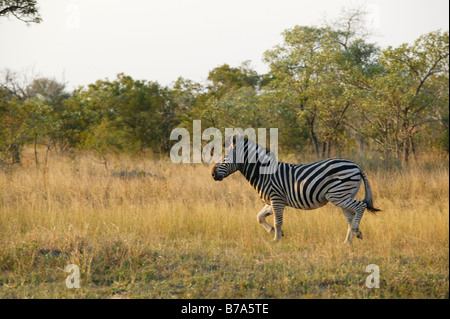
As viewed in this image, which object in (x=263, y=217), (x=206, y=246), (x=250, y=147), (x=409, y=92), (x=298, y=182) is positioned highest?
(x=409, y=92)

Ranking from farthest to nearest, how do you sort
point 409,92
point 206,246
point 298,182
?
point 409,92
point 298,182
point 206,246

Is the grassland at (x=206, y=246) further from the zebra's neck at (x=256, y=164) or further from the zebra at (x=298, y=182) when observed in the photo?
the zebra's neck at (x=256, y=164)

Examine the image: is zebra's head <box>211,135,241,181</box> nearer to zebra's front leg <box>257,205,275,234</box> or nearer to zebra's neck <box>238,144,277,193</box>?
zebra's neck <box>238,144,277,193</box>

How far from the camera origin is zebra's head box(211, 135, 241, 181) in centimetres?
667

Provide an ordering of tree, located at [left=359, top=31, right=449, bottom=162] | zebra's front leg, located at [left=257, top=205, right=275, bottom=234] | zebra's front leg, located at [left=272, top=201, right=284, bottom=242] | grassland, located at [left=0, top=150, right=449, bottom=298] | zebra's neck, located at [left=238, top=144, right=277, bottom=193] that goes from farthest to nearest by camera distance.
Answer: tree, located at [left=359, top=31, right=449, bottom=162], zebra's front leg, located at [left=257, top=205, right=275, bottom=234], zebra's neck, located at [left=238, top=144, right=277, bottom=193], zebra's front leg, located at [left=272, top=201, right=284, bottom=242], grassland, located at [left=0, top=150, right=449, bottom=298]

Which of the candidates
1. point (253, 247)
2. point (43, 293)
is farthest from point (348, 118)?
point (43, 293)

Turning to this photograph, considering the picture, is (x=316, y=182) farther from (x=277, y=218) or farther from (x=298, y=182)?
(x=277, y=218)

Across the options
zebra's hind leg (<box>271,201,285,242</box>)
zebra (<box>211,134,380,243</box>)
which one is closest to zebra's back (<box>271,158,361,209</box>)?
zebra (<box>211,134,380,243</box>)

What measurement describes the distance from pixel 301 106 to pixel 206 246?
10.6 m

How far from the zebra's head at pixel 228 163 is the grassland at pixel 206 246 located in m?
1.05

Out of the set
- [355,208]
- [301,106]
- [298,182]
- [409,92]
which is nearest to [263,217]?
[298,182]

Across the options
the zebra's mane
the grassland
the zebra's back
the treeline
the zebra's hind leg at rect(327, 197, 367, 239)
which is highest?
the treeline

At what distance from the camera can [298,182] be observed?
6.61 metres

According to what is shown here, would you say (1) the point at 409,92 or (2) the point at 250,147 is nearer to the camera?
(2) the point at 250,147
